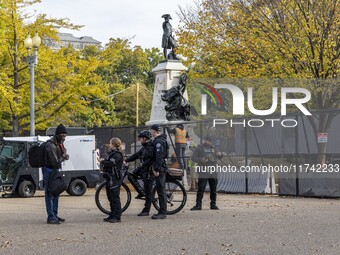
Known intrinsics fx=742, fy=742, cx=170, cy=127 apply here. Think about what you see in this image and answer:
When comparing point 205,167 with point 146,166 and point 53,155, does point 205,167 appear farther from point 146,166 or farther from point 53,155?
point 53,155

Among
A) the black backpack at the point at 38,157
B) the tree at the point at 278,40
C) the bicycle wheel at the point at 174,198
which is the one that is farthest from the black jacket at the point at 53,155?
the tree at the point at 278,40

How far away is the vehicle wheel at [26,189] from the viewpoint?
23.3 m

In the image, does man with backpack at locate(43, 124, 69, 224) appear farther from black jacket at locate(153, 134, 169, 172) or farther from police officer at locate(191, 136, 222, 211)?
police officer at locate(191, 136, 222, 211)

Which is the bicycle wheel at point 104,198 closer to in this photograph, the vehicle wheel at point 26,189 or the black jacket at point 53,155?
the black jacket at point 53,155

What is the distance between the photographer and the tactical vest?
2627cm

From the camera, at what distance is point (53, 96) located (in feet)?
106

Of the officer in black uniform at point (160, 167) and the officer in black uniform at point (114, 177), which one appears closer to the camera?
the officer in black uniform at point (114, 177)

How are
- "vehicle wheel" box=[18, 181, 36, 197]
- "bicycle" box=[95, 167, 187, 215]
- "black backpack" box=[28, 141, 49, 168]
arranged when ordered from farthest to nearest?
"vehicle wheel" box=[18, 181, 36, 197]
"bicycle" box=[95, 167, 187, 215]
"black backpack" box=[28, 141, 49, 168]

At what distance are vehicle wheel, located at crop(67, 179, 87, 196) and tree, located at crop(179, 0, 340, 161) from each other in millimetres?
9046

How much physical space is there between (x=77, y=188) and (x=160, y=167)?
34.7ft

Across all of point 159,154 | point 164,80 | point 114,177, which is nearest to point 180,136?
point 164,80

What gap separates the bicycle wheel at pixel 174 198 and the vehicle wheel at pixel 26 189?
916 cm

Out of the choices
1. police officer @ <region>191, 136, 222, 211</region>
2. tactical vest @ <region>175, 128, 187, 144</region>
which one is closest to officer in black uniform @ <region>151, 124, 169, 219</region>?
police officer @ <region>191, 136, 222, 211</region>

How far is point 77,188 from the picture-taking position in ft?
79.5
